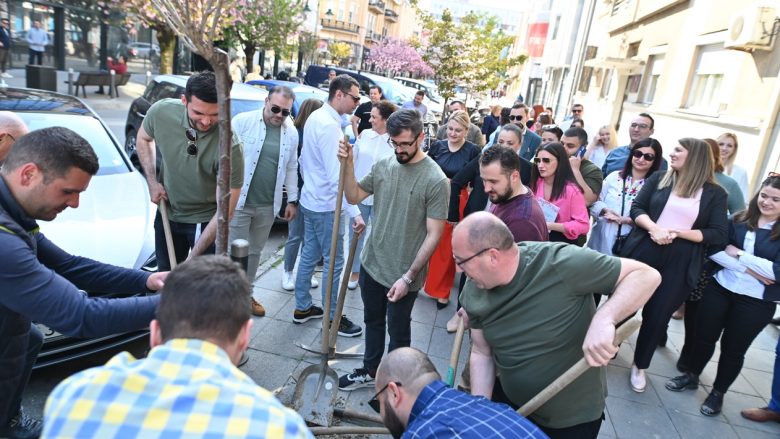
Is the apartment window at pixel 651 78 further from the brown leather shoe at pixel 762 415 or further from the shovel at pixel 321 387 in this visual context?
the shovel at pixel 321 387

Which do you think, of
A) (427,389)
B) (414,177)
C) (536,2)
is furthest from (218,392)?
(536,2)

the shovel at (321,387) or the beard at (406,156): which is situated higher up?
the beard at (406,156)

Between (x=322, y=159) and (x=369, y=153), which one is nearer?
(x=322, y=159)

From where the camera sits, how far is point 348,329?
432 cm

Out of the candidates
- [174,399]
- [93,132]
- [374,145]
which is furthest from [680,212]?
[93,132]

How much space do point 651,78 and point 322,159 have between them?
33.7 feet

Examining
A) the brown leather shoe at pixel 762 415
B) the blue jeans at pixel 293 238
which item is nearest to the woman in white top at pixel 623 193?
the brown leather shoe at pixel 762 415

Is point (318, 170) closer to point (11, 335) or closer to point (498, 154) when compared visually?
point (498, 154)

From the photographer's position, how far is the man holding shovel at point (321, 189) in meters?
4.16

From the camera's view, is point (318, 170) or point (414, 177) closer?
point (414, 177)

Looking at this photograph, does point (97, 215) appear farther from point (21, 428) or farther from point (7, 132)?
point (21, 428)

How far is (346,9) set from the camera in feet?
177

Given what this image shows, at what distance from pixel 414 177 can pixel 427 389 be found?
1.65m

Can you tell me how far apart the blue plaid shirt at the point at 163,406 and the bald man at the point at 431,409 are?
1.99ft
